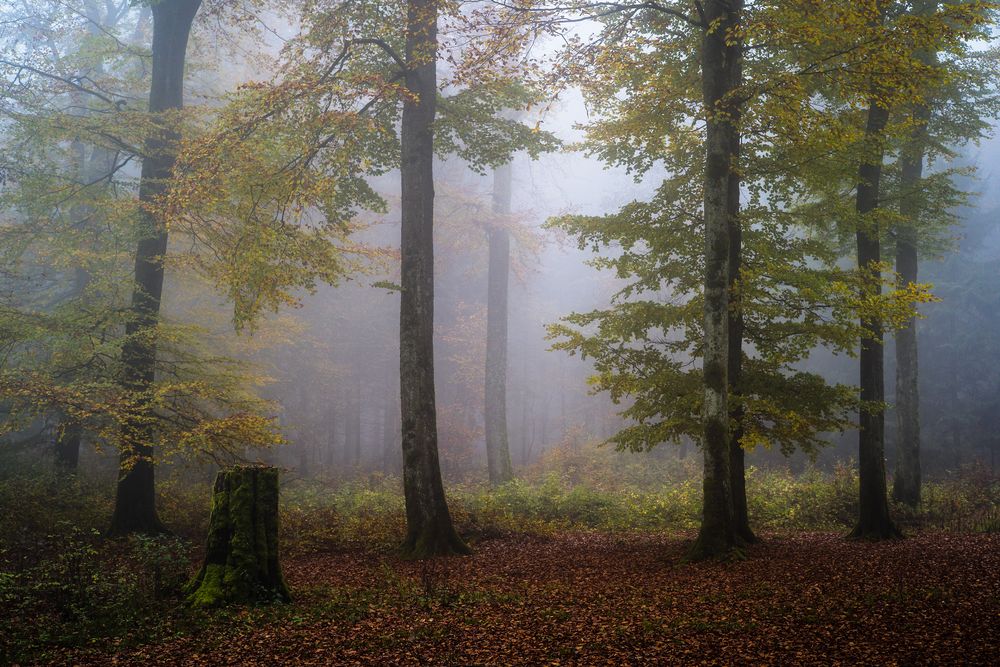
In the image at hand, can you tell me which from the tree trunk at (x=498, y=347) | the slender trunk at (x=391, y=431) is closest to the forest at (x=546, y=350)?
the tree trunk at (x=498, y=347)

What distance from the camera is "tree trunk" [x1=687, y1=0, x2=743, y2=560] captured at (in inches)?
354

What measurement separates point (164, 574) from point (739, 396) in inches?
304

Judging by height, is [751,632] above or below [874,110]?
below

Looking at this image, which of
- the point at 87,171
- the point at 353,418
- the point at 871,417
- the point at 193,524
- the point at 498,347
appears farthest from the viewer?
the point at 353,418

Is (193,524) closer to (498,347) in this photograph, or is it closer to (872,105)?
(498,347)

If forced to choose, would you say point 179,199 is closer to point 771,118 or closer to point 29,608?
→ point 29,608

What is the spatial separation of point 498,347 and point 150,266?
12.3 m

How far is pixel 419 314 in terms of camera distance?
10.9 meters

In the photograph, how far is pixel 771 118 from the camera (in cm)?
949

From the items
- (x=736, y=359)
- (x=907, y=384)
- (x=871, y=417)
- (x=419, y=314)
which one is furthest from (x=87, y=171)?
(x=907, y=384)

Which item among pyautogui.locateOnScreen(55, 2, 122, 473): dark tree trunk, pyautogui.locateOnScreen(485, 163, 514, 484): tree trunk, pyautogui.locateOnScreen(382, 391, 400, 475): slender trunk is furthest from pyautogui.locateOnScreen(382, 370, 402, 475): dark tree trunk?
pyautogui.locateOnScreen(55, 2, 122, 473): dark tree trunk

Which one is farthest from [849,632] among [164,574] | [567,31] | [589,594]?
[567,31]

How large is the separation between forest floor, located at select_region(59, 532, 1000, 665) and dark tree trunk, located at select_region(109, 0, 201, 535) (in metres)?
4.73

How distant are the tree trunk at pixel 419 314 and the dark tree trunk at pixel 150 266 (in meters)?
4.32
